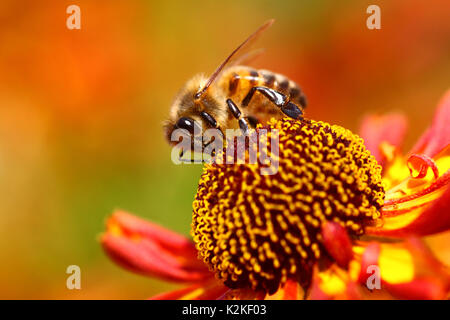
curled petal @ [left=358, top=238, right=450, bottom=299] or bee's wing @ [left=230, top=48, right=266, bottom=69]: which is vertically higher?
bee's wing @ [left=230, top=48, right=266, bottom=69]

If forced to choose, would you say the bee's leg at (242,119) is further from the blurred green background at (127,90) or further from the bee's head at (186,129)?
the blurred green background at (127,90)

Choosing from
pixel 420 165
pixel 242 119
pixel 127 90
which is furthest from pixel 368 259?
pixel 127 90

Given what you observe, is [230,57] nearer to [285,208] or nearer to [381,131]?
[285,208]

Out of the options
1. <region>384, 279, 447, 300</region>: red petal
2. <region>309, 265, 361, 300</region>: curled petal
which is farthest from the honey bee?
<region>384, 279, 447, 300</region>: red petal

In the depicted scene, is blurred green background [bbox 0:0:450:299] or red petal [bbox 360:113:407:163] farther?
blurred green background [bbox 0:0:450:299]

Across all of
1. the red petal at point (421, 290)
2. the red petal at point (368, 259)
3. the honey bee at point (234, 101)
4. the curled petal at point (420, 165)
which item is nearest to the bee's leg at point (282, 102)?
the honey bee at point (234, 101)

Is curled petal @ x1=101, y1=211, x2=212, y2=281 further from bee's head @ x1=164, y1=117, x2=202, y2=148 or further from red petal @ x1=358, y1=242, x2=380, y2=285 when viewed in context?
red petal @ x1=358, y1=242, x2=380, y2=285
